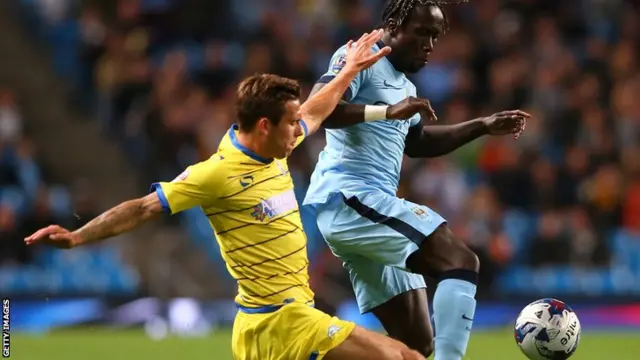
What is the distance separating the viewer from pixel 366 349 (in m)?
6.43

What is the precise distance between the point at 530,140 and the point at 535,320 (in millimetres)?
8709

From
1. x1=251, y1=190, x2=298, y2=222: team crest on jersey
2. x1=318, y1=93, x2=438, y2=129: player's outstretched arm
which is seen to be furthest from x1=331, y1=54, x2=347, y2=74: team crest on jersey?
x1=251, y1=190, x2=298, y2=222: team crest on jersey

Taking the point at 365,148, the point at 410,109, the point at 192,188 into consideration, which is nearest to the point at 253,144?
the point at 192,188

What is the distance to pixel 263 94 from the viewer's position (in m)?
6.52

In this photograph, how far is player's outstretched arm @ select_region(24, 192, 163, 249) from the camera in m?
5.96

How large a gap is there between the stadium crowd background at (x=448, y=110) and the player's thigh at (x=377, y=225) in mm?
7422

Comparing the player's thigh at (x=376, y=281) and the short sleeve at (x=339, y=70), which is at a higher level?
the short sleeve at (x=339, y=70)

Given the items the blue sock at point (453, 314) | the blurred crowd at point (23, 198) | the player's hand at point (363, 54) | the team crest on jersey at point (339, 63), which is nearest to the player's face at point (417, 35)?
the player's hand at point (363, 54)

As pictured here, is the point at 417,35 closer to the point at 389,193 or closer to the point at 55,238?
the point at 389,193

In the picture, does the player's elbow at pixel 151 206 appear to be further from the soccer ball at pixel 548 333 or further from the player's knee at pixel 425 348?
the soccer ball at pixel 548 333

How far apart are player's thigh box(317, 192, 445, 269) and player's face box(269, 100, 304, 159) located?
2.55 ft

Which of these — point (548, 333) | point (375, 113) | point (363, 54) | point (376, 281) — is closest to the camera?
point (375, 113)

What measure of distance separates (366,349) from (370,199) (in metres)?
1.12

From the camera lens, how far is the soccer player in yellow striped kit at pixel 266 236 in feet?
21.2
